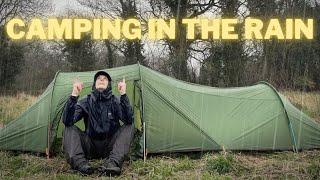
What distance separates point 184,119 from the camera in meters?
7.52

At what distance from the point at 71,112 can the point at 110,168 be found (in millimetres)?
888

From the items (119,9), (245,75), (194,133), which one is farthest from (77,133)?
(119,9)

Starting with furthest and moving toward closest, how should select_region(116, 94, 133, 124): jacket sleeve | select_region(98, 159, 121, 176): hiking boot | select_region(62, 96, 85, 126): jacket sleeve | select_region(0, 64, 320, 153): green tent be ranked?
select_region(0, 64, 320, 153): green tent < select_region(116, 94, 133, 124): jacket sleeve < select_region(62, 96, 85, 126): jacket sleeve < select_region(98, 159, 121, 176): hiking boot

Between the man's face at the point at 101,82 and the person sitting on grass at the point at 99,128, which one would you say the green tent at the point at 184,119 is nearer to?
the person sitting on grass at the point at 99,128

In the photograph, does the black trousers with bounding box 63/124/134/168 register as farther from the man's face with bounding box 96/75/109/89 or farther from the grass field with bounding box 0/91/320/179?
the man's face with bounding box 96/75/109/89

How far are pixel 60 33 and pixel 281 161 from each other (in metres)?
18.3

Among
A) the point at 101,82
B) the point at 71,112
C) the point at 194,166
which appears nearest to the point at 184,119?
the point at 194,166

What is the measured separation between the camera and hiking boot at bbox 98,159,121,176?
610cm

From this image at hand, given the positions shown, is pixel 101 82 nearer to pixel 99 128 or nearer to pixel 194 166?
pixel 99 128

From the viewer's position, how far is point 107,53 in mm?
26391

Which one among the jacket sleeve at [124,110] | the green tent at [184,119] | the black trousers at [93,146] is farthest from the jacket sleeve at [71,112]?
the green tent at [184,119]

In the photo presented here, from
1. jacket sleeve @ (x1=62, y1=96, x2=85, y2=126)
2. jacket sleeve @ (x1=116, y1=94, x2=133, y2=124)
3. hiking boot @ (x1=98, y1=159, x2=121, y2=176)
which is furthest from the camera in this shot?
jacket sleeve @ (x1=116, y1=94, x2=133, y2=124)

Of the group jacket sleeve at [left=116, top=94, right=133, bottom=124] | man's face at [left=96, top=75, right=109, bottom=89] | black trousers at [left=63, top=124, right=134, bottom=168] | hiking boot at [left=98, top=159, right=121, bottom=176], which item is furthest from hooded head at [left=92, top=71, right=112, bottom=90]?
hiking boot at [left=98, top=159, right=121, bottom=176]

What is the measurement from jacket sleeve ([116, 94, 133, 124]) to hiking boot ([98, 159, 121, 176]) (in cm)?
62
